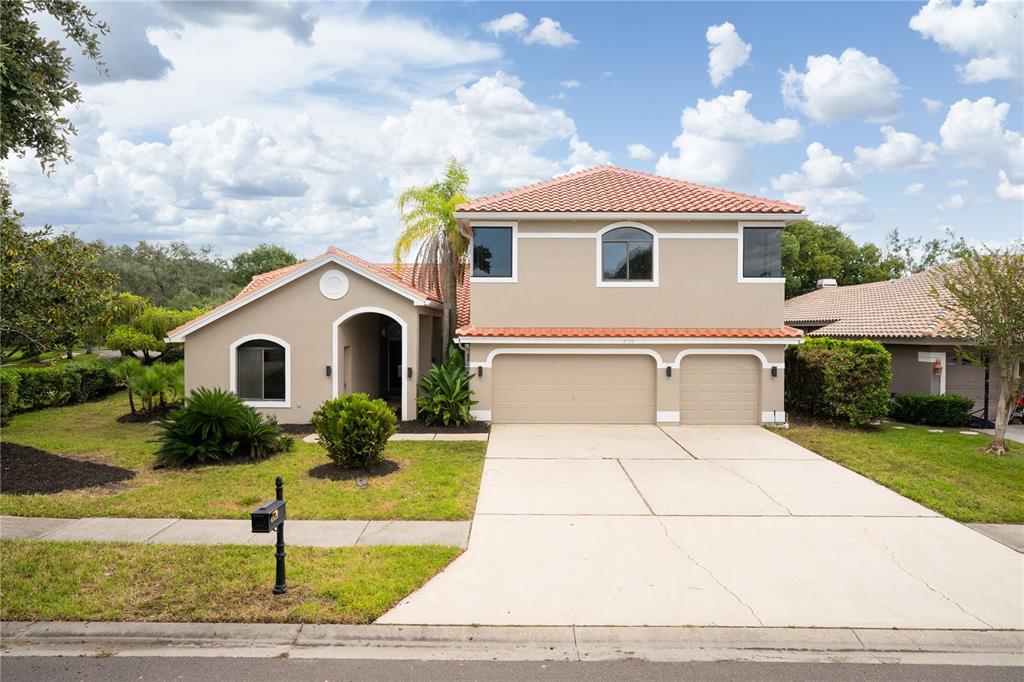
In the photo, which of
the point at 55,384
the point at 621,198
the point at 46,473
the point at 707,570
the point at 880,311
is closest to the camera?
the point at 707,570

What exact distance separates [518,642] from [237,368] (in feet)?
43.8

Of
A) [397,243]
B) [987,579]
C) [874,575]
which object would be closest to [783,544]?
[874,575]

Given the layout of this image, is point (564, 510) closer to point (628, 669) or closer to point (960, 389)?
point (628, 669)

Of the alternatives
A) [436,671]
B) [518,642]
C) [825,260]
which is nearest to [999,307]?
[518,642]

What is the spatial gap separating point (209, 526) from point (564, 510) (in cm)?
487

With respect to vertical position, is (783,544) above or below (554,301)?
below

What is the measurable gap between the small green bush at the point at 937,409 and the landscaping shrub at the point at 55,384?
2529cm

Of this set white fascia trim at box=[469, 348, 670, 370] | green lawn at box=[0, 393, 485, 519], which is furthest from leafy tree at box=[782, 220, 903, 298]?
green lawn at box=[0, 393, 485, 519]

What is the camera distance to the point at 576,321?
17188 millimetres

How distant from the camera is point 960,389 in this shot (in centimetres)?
1866

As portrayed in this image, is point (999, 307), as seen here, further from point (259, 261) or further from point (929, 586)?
point (259, 261)

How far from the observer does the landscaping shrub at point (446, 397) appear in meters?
16.0

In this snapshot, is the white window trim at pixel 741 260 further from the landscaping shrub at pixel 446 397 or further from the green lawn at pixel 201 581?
the green lawn at pixel 201 581

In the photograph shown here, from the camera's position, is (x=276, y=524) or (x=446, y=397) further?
(x=446, y=397)
